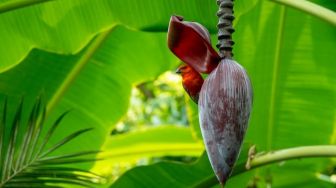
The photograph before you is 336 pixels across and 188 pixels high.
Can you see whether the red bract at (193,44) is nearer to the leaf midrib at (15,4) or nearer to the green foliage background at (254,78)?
the leaf midrib at (15,4)

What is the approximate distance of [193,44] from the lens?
67cm

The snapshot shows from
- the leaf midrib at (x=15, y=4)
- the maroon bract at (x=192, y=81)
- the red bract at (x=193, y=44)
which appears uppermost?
the red bract at (x=193, y=44)

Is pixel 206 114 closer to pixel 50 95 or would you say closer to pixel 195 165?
pixel 195 165

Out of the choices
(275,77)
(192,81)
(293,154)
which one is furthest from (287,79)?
(192,81)

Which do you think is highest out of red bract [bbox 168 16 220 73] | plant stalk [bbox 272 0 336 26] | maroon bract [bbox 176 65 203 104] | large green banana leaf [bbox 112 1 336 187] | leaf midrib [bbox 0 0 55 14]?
red bract [bbox 168 16 220 73]

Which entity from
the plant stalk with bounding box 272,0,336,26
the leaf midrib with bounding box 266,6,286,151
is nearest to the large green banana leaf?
the leaf midrib with bounding box 266,6,286,151

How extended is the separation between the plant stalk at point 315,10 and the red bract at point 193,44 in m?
0.40

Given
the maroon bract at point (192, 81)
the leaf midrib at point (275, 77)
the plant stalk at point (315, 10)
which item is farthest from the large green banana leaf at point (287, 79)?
the maroon bract at point (192, 81)

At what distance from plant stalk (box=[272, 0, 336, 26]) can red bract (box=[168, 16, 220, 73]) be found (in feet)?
1.31

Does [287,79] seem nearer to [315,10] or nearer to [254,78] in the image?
[254,78]

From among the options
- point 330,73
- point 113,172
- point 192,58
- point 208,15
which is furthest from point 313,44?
point 113,172

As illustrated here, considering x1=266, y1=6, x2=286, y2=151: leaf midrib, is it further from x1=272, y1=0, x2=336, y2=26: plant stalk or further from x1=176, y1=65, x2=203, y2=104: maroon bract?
x1=176, y1=65, x2=203, y2=104: maroon bract

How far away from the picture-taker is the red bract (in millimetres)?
655

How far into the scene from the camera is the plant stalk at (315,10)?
3.30ft
